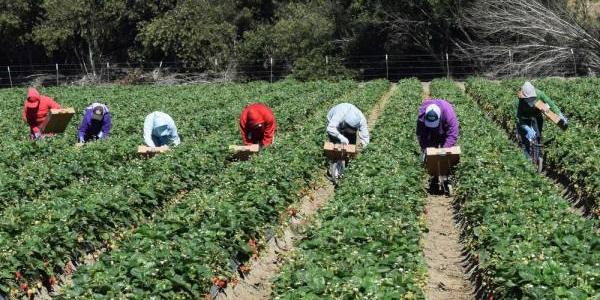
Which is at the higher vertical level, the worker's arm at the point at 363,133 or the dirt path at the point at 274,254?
the worker's arm at the point at 363,133

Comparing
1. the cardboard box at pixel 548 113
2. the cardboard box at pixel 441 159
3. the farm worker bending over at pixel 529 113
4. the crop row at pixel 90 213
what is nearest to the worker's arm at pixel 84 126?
the crop row at pixel 90 213

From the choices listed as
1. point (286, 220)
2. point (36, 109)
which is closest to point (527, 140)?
point (286, 220)

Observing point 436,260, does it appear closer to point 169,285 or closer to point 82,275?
point 169,285

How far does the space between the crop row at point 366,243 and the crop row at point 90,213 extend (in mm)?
2443

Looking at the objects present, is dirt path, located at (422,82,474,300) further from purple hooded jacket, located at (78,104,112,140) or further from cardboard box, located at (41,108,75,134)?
cardboard box, located at (41,108,75,134)

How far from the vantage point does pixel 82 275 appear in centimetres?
588

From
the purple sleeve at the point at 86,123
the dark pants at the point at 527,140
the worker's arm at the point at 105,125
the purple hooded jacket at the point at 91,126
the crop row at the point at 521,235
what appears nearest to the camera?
the crop row at the point at 521,235

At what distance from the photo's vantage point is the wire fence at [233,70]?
40.3 m

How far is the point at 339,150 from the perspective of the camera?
36.2ft

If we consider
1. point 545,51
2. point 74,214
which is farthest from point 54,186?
point 545,51

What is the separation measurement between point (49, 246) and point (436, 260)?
14.2 ft

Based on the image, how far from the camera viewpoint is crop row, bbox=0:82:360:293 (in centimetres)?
677

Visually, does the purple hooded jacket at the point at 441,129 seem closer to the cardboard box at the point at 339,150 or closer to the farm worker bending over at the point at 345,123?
Answer: the farm worker bending over at the point at 345,123

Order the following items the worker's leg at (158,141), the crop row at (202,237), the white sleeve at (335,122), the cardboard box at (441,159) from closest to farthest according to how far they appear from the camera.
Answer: the crop row at (202,237) < the cardboard box at (441,159) < the white sleeve at (335,122) < the worker's leg at (158,141)
